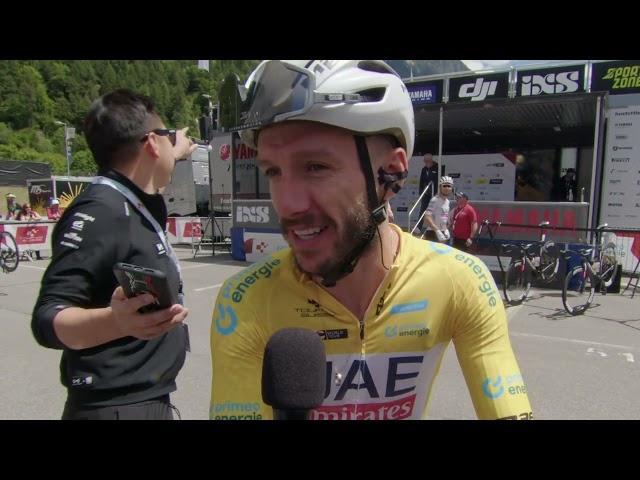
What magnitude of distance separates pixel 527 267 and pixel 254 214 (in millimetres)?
8124

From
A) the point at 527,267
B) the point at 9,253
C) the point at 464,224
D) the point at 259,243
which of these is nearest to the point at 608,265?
the point at 527,267

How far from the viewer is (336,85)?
4.92 feet

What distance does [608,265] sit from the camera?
373 inches

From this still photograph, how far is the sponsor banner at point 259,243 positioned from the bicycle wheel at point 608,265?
796cm

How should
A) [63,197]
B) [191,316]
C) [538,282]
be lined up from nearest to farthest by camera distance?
[191,316], [538,282], [63,197]

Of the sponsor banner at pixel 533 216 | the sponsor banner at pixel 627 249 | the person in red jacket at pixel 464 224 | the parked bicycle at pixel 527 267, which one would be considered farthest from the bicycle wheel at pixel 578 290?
the sponsor banner at pixel 627 249

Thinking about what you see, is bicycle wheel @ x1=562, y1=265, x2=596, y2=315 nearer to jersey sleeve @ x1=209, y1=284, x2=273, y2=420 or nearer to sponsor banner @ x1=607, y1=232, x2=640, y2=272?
sponsor banner @ x1=607, y1=232, x2=640, y2=272

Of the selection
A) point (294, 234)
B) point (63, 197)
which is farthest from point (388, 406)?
point (63, 197)

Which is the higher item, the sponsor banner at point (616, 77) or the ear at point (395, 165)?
the sponsor banner at point (616, 77)

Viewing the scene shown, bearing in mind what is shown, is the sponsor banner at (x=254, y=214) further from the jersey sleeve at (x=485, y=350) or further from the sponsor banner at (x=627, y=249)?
the jersey sleeve at (x=485, y=350)

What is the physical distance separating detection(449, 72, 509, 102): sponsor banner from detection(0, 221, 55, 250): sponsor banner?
13.4 metres

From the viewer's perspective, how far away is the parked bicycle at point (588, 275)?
8.14m
